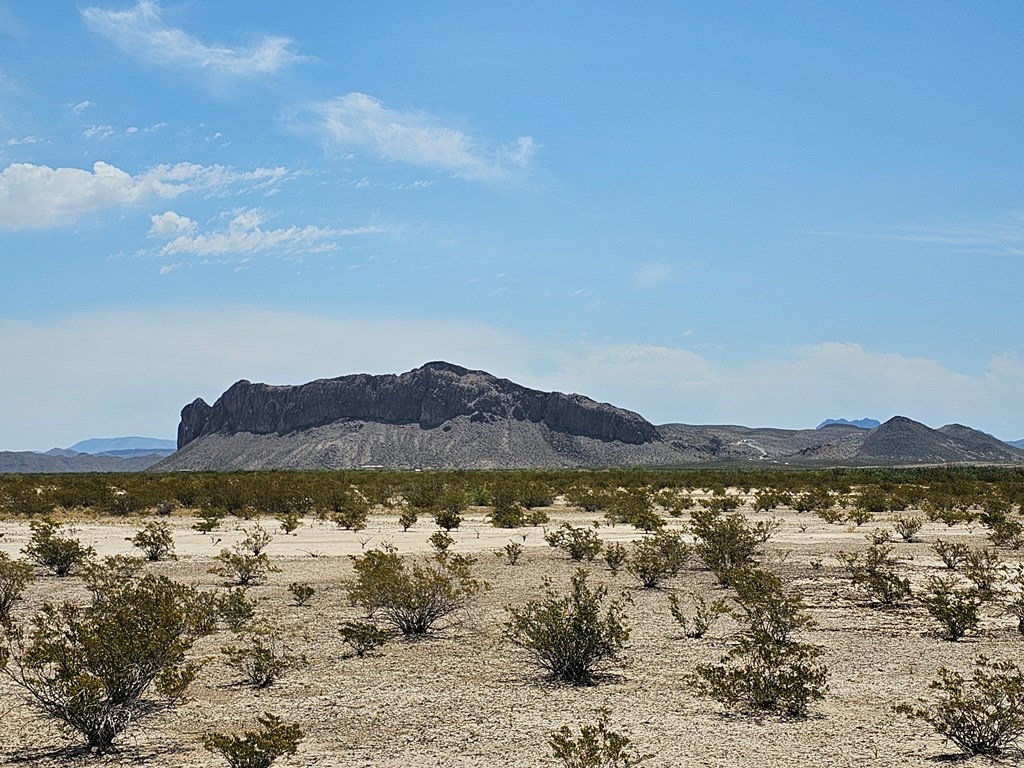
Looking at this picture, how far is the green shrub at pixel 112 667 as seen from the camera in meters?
8.22

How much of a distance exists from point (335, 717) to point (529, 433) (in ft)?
578

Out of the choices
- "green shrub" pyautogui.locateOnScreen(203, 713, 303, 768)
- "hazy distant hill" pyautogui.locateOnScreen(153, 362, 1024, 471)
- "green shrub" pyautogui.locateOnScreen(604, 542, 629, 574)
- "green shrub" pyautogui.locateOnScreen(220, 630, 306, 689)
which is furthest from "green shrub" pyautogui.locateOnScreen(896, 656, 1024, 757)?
"hazy distant hill" pyautogui.locateOnScreen(153, 362, 1024, 471)

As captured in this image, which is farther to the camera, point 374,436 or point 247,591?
point 374,436

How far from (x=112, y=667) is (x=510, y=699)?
4156 millimetres

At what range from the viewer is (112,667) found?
871 cm

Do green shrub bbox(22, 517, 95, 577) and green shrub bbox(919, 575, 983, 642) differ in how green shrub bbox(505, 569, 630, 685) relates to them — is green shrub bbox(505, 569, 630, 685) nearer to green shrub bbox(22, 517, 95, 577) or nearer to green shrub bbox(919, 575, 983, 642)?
green shrub bbox(919, 575, 983, 642)

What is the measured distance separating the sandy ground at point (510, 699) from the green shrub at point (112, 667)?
1.00 feet

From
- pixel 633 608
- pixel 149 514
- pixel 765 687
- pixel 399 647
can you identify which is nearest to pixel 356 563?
pixel 399 647

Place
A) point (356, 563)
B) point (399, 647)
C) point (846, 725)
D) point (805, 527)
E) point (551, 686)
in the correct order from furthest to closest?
point (805, 527) < point (356, 563) < point (399, 647) < point (551, 686) < point (846, 725)

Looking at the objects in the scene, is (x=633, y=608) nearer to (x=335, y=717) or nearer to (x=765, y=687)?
(x=765, y=687)

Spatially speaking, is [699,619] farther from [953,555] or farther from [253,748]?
[953,555]

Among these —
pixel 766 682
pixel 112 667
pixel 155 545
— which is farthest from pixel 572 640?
pixel 155 545

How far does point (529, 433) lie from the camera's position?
18525 cm

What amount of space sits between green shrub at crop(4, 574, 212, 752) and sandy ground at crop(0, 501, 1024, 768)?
0.31 m
